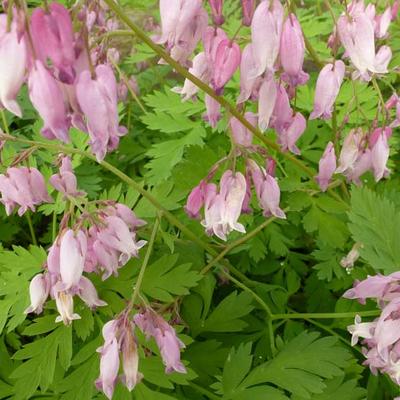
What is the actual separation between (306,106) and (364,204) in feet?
3.34

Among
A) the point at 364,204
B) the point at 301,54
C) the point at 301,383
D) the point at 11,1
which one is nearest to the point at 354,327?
the point at 301,383

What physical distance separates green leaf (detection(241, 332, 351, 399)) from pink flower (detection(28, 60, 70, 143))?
3.64 ft

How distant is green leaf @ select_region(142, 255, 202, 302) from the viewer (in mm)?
1876

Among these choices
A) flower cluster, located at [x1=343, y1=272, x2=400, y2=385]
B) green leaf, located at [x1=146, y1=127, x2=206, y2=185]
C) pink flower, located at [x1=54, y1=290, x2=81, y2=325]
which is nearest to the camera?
flower cluster, located at [x1=343, y1=272, x2=400, y2=385]

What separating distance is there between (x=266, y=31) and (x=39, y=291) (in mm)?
1040

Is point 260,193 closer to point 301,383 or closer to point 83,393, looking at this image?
point 301,383

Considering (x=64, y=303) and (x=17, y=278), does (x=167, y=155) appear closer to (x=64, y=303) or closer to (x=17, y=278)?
(x=17, y=278)

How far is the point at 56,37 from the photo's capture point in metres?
1.08

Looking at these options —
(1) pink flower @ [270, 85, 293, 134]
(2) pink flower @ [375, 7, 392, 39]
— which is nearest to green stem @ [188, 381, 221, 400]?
(1) pink flower @ [270, 85, 293, 134]

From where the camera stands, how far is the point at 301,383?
5.80 ft

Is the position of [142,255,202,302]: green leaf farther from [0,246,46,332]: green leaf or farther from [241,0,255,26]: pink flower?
[241,0,255,26]: pink flower

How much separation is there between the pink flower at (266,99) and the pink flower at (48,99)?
1.89 feet

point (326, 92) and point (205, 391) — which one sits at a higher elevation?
point (326, 92)

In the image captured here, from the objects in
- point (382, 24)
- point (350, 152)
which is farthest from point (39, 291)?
point (382, 24)
